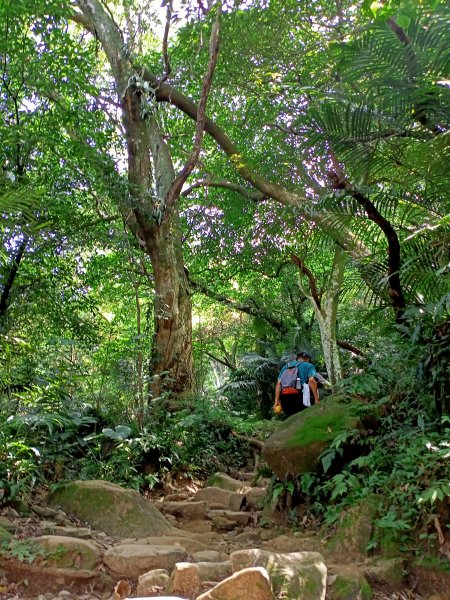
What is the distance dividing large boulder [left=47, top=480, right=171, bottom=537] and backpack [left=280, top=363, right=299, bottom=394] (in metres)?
3.29

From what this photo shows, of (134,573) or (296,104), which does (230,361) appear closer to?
(296,104)

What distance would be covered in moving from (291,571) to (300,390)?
4532mm

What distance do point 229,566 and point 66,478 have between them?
100 inches

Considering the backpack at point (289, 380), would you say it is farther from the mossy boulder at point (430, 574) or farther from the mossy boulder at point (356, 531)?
the mossy boulder at point (430, 574)

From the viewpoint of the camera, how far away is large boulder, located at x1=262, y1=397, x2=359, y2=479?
4.89 meters

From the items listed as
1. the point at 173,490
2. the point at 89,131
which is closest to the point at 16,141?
the point at 89,131

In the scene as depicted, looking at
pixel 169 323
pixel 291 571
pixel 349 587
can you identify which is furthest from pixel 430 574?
pixel 169 323

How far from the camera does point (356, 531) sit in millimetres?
3855

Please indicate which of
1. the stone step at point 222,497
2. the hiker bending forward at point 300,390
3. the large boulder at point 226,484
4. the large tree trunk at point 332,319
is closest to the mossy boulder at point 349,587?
the stone step at point 222,497

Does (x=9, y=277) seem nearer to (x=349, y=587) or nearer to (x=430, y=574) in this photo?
(x=349, y=587)

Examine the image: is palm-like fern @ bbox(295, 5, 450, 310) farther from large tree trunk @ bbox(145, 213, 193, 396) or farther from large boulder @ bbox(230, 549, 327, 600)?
large tree trunk @ bbox(145, 213, 193, 396)

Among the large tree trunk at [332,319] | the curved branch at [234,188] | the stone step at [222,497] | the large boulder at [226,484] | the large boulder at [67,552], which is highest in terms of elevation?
the curved branch at [234,188]

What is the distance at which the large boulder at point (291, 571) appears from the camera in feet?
9.25

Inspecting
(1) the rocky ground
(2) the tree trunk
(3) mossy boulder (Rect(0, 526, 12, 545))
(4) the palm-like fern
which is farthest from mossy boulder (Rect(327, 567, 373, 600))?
(2) the tree trunk
